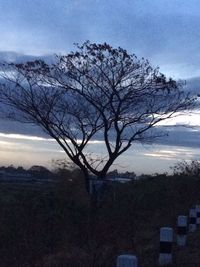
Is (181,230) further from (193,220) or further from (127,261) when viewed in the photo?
(127,261)

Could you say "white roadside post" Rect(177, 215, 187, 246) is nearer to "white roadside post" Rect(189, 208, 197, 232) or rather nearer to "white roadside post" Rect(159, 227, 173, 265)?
"white roadside post" Rect(159, 227, 173, 265)

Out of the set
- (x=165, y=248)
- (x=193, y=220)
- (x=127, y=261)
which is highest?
(x=193, y=220)

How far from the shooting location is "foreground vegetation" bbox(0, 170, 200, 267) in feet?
40.1

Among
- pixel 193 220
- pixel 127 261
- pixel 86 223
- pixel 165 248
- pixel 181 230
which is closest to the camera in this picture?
pixel 127 261

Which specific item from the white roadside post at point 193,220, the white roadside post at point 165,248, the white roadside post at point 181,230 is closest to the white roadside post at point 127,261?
the white roadside post at point 165,248

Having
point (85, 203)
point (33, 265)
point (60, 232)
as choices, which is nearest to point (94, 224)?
point (60, 232)

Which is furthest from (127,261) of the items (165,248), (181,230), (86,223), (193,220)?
(86,223)

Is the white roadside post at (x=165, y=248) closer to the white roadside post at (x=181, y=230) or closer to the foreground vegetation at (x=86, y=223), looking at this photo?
the foreground vegetation at (x=86, y=223)

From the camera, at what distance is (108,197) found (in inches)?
936

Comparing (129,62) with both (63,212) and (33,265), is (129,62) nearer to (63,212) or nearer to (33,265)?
(63,212)

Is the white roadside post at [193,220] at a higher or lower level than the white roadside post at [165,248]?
higher

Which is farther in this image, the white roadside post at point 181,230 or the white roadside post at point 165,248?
the white roadside post at point 181,230

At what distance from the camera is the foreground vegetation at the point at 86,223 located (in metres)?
12.2

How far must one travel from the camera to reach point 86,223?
16.3 metres
